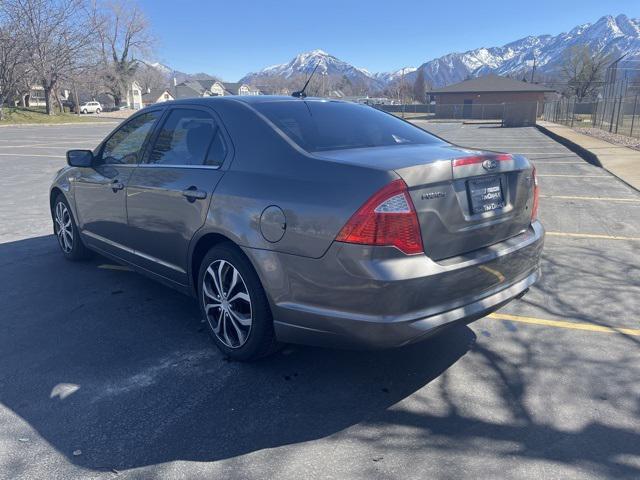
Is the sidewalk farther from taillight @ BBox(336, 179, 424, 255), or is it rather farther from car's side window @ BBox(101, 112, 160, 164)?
car's side window @ BBox(101, 112, 160, 164)

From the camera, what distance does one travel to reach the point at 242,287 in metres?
3.30

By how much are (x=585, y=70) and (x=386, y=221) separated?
77.3 m

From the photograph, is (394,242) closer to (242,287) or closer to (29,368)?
(242,287)

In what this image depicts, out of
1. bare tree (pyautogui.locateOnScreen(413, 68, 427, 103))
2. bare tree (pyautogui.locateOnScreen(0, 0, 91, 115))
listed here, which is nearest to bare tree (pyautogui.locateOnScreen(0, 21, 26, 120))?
bare tree (pyautogui.locateOnScreen(0, 0, 91, 115))

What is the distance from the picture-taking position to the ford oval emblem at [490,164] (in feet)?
10.00

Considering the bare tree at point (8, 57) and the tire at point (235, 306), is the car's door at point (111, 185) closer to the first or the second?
the tire at point (235, 306)

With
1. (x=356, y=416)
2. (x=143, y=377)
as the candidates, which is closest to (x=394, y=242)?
(x=356, y=416)

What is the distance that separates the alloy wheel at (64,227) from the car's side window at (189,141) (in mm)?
2051

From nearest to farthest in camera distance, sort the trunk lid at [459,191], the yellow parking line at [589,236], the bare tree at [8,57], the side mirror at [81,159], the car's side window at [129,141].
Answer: the trunk lid at [459,191] < the car's side window at [129,141] < the side mirror at [81,159] < the yellow parking line at [589,236] < the bare tree at [8,57]

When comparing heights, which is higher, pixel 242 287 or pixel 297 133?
pixel 297 133

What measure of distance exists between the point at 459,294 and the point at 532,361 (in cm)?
97

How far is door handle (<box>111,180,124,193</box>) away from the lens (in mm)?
4388

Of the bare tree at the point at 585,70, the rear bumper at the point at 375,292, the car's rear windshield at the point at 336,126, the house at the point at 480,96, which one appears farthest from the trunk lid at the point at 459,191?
the bare tree at the point at 585,70

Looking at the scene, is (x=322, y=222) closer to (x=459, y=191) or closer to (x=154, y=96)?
(x=459, y=191)
